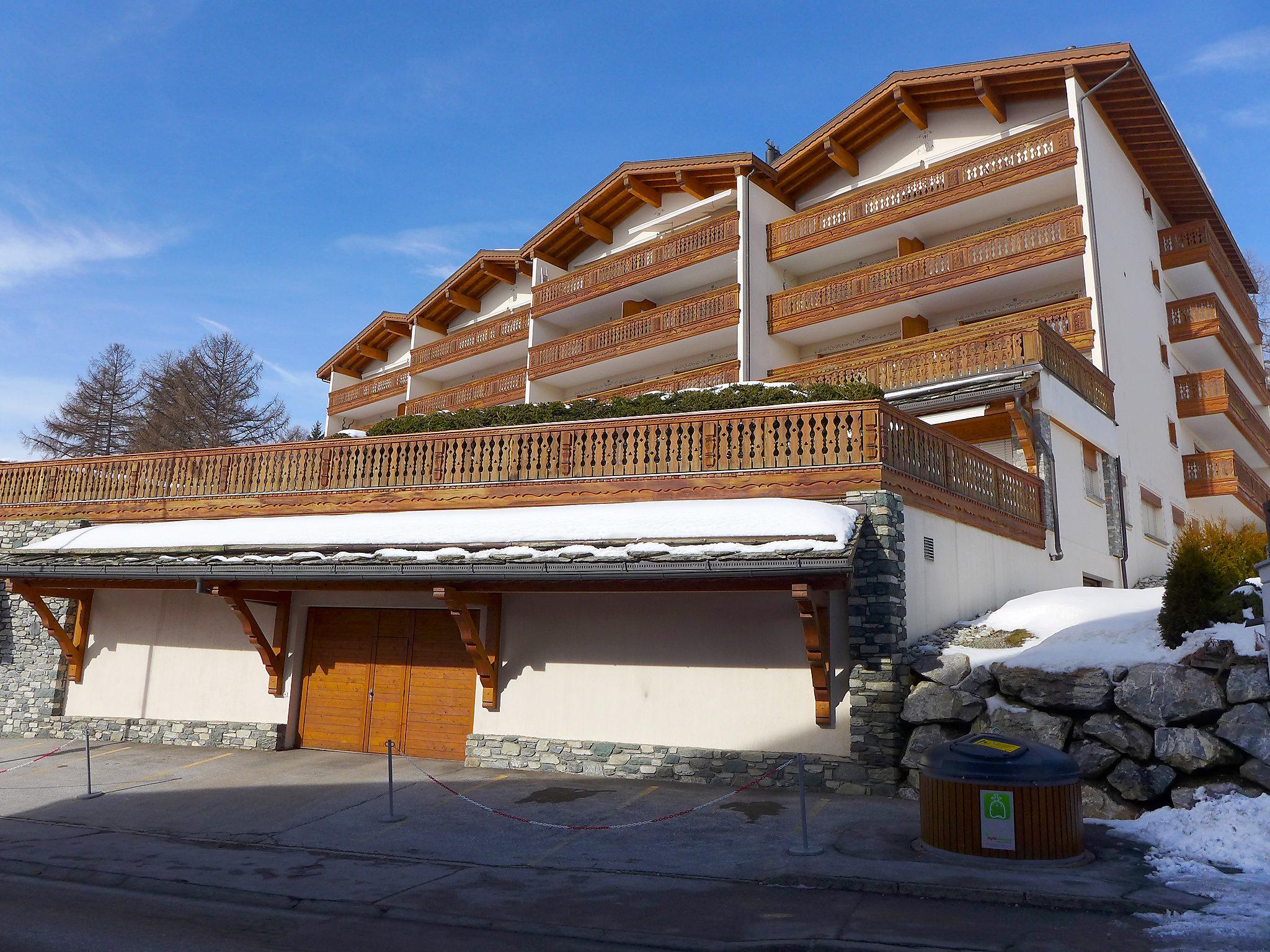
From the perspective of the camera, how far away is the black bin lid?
317 inches

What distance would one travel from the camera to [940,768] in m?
8.45

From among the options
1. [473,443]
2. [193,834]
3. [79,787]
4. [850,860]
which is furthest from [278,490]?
[850,860]

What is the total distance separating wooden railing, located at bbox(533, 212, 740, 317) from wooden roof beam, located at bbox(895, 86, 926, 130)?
5.20m

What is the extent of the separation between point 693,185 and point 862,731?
21.2 meters

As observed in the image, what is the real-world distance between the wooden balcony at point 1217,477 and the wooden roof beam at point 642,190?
17978 millimetres

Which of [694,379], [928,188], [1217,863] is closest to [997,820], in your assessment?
[1217,863]

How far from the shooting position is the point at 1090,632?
442 inches

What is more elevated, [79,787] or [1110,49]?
[1110,49]

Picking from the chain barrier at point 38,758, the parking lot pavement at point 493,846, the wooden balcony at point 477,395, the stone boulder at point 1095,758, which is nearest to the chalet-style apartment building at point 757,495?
the chain barrier at point 38,758

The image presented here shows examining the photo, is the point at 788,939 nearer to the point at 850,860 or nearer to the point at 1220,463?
the point at 850,860

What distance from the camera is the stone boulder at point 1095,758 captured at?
384 inches

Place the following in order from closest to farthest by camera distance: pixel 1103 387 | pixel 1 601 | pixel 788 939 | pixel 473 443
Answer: pixel 788 939, pixel 473 443, pixel 1 601, pixel 1103 387

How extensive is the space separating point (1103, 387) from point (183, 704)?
19.8 meters

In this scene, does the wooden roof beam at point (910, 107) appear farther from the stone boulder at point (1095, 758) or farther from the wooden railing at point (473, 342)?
the stone boulder at point (1095, 758)
